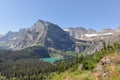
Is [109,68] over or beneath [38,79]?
over

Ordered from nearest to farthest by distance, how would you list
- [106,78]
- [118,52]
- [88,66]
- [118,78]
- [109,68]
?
[118,78]
[106,78]
[109,68]
[118,52]
[88,66]

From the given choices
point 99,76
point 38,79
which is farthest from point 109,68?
point 38,79

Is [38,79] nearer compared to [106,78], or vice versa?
[106,78]

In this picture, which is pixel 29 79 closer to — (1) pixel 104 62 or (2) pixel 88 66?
(2) pixel 88 66

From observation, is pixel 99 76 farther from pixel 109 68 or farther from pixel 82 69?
pixel 82 69

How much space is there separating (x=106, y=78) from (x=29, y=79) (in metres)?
122

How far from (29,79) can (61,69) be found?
2857 cm

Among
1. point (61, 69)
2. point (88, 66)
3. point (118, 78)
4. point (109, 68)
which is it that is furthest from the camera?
point (61, 69)

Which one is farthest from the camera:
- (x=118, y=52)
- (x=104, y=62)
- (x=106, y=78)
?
(x=118, y=52)

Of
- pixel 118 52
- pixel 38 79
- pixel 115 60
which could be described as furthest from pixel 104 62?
pixel 38 79

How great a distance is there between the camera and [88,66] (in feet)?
320

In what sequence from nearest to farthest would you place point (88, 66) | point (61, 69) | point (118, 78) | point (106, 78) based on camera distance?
point (118, 78)
point (106, 78)
point (88, 66)
point (61, 69)

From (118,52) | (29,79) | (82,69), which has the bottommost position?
(29,79)

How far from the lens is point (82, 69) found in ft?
336
